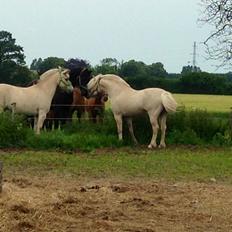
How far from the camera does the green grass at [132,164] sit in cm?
1123

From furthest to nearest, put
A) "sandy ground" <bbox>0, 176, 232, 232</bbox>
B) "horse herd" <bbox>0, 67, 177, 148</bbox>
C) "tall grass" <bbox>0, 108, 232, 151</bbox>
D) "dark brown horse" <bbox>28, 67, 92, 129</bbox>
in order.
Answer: "dark brown horse" <bbox>28, 67, 92, 129</bbox> → "horse herd" <bbox>0, 67, 177, 148</bbox> → "tall grass" <bbox>0, 108, 232, 151</bbox> → "sandy ground" <bbox>0, 176, 232, 232</bbox>

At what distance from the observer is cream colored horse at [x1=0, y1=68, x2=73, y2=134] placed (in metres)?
16.3

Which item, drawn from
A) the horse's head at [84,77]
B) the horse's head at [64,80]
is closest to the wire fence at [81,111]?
the horse's head at [84,77]

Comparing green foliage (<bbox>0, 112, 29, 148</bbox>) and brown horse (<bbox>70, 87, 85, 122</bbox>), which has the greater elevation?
brown horse (<bbox>70, 87, 85, 122</bbox>)

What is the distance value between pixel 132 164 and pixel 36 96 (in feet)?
16.5

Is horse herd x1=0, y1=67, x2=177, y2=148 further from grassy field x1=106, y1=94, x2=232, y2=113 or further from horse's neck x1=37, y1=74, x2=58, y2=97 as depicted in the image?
grassy field x1=106, y1=94, x2=232, y2=113

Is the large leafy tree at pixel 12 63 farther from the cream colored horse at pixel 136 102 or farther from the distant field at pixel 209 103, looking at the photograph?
the cream colored horse at pixel 136 102

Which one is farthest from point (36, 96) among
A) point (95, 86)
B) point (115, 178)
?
point (115, 178)

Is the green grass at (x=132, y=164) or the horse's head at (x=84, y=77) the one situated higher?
the horse's head at (x=84, y=77)

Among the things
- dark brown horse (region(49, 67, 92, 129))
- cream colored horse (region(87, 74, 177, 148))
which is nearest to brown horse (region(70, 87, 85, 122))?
dark brown horse (region(49, 67, 92, 129))

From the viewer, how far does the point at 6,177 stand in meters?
10.2

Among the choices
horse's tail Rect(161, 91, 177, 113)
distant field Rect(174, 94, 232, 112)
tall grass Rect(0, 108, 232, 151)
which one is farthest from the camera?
distant field Rect(174, 94, 232, 112)

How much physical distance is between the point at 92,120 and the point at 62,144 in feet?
9.89

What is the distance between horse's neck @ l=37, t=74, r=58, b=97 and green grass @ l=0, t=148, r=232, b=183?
3097mm
